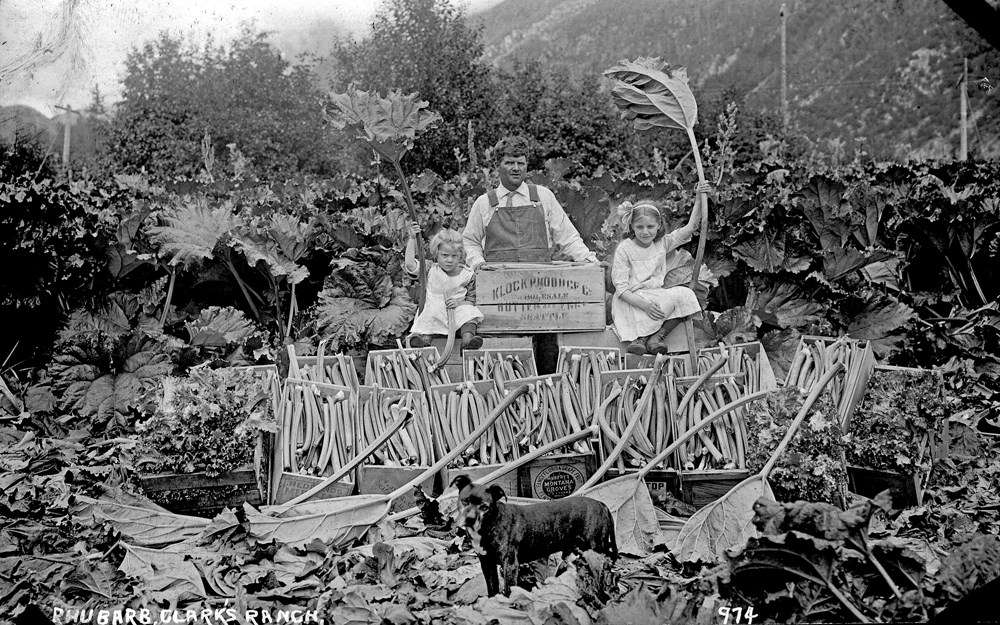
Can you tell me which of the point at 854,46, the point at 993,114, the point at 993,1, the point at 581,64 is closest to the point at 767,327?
the point at 993,1

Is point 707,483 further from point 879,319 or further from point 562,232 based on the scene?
point 879,319

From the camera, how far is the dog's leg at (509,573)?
2801 mm

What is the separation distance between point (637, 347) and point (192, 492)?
2.60 m

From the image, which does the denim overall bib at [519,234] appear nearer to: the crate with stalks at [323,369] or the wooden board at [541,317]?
the wooden board at [541,317]

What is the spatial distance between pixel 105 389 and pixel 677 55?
34806 mm

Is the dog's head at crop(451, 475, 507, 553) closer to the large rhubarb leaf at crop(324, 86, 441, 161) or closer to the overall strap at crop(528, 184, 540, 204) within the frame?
the large rhubarb leaf at crop(324, 86, 441, 161)

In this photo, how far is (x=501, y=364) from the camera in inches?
184

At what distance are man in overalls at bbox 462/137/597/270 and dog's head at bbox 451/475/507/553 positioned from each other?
3.03 metres

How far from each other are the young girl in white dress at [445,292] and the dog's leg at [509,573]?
261 cm

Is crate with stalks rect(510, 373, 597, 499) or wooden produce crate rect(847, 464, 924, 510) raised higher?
crate with stalks rect(510, 373, 597, 499)

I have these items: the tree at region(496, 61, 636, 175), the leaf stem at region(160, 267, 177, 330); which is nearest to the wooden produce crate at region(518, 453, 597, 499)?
the leaf stem at region(160, 267, 177, 330)

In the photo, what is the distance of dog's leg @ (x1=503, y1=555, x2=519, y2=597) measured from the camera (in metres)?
2.80

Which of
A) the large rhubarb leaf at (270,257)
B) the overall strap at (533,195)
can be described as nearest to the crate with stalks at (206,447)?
the overall strap at (533,195)

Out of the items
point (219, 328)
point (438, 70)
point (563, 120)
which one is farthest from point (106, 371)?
point (438, 70)
